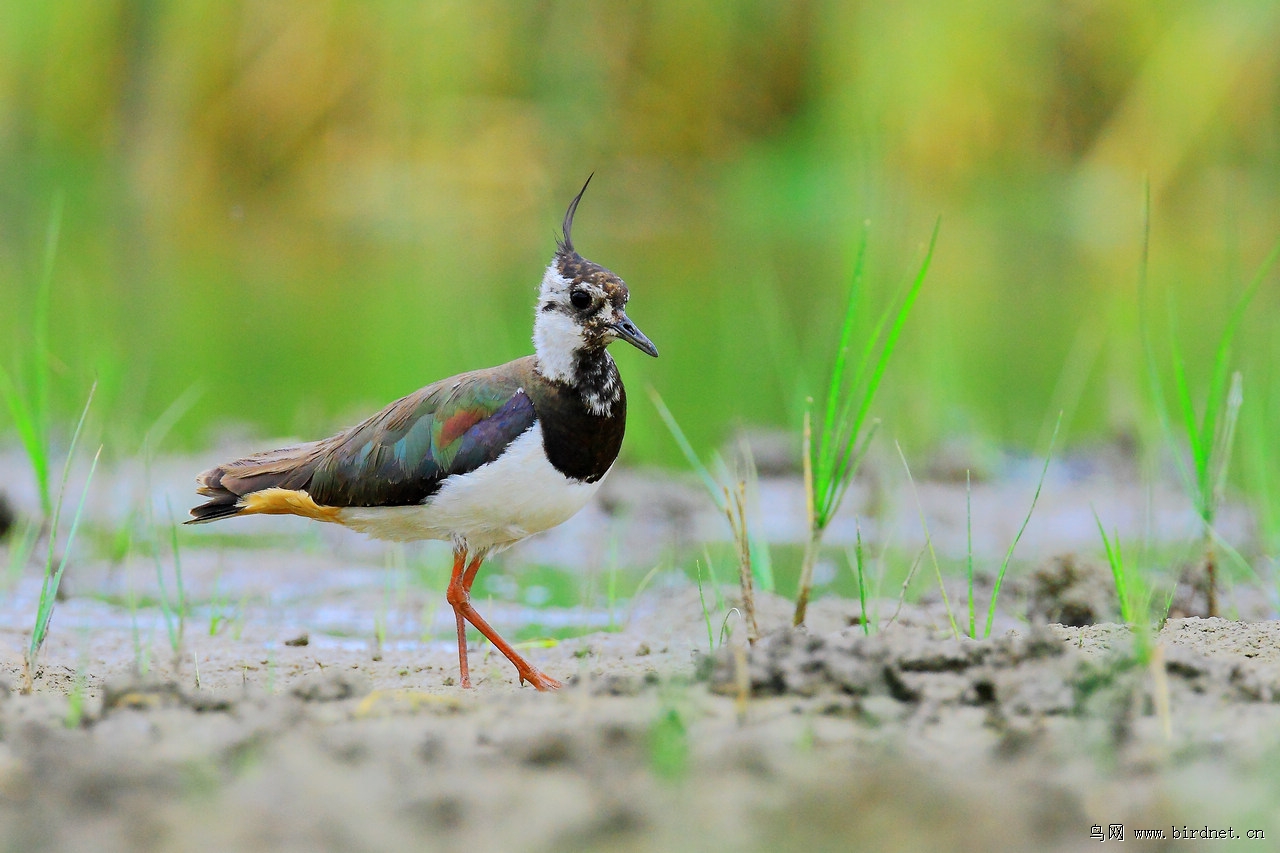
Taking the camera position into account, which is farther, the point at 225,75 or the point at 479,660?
the point at 225,75

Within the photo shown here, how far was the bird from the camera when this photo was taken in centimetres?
422

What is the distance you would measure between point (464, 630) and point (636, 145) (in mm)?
15496

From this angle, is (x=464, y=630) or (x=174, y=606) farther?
(x=174, y=606)

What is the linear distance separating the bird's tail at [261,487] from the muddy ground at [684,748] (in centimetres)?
46

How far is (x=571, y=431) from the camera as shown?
4.28 metres

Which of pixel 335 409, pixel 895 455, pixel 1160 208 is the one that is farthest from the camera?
pixel 1160 208

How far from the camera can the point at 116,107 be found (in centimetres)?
1714

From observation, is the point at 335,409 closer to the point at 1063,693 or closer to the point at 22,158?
the point at 1063,693

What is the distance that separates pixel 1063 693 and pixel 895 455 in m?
3.99

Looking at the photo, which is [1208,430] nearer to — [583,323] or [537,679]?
[583,323]

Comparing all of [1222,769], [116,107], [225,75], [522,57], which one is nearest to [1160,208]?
[522,57]

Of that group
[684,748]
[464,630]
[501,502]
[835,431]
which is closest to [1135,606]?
[835,431]

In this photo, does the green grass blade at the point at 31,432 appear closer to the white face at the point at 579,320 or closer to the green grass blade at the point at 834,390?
the white face at the point at 579,320

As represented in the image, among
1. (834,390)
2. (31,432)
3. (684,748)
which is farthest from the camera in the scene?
(31,432)
